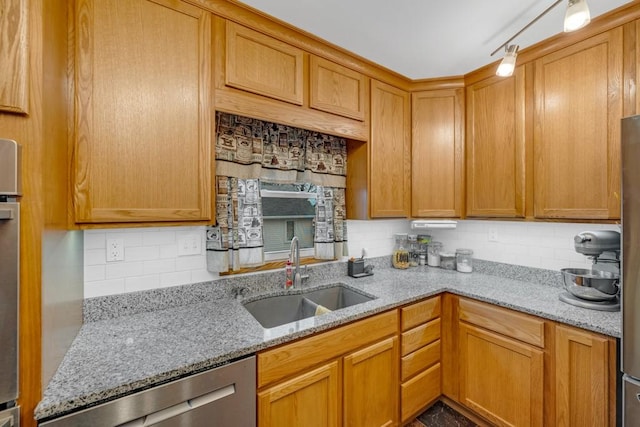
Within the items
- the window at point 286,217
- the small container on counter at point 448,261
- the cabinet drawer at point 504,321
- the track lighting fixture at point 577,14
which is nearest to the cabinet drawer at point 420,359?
the cabinet drawer at point 504,321

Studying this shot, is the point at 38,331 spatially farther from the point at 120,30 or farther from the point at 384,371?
the point at 384,371

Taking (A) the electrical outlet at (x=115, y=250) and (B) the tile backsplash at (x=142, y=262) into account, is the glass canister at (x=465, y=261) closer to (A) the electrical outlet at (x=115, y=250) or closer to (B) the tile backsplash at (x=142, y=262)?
(B) the tile backsplash at (x=142, y=262)

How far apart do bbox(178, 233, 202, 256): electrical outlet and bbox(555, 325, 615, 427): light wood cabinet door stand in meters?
1.94

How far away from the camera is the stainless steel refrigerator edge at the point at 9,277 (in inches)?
28.5

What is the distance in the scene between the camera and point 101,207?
3.68 feet

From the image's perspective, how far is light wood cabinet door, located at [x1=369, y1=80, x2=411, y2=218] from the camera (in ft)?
6.69

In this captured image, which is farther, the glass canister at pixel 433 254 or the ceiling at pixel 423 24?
the glass canister at pixel 433 254

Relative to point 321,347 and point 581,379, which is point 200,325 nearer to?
point 321,347

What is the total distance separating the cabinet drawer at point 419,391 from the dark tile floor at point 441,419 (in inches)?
3.8

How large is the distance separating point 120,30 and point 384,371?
6.70 feet

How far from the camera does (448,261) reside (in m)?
2.45

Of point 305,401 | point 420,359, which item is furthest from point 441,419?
point 305,401

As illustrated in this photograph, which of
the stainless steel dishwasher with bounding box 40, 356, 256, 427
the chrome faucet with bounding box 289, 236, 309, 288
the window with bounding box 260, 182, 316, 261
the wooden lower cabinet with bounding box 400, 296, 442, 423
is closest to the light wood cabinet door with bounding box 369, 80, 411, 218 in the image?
the window with bounding box 260, 182, 316, 261

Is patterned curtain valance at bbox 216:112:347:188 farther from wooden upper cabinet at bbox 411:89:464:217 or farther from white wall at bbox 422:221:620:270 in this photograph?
white wall at bbox 422:221:620:270
